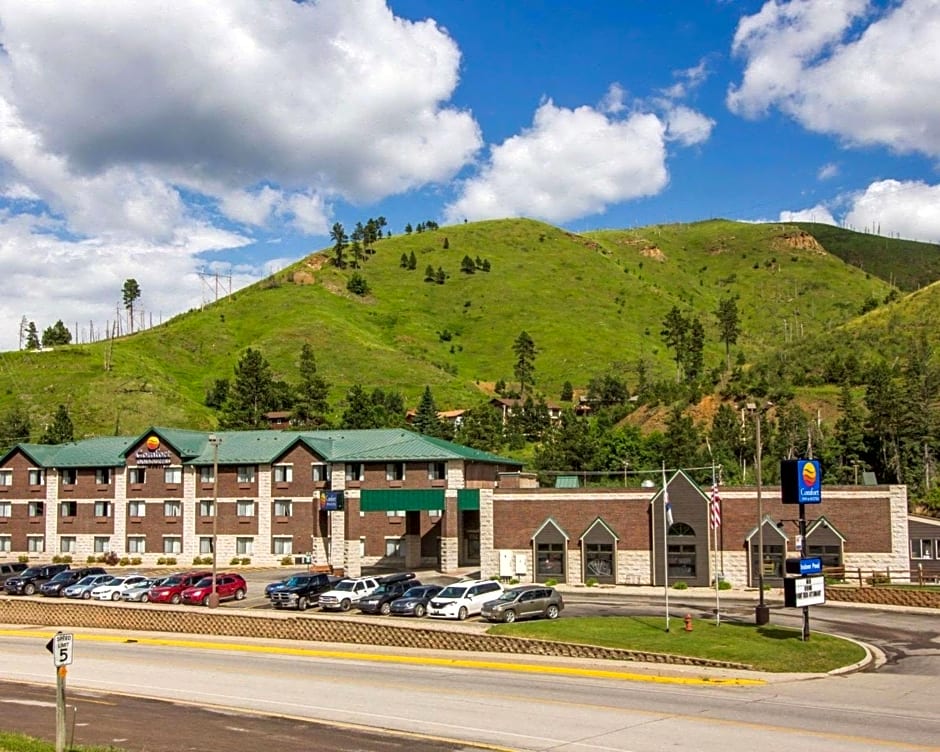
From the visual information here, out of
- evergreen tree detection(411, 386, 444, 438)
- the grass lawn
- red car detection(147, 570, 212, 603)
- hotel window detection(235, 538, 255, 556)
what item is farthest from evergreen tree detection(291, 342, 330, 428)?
the grass lawn

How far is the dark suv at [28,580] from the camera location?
218ft

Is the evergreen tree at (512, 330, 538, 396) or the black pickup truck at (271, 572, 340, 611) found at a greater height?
the evergreen tree at (512, 330, 538, 396)

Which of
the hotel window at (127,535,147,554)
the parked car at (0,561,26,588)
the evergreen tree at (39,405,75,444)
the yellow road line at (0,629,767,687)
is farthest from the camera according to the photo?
the evergreen tree at (39,405,75,444)

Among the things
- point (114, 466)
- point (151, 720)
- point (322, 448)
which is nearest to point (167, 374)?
point (114, 466)

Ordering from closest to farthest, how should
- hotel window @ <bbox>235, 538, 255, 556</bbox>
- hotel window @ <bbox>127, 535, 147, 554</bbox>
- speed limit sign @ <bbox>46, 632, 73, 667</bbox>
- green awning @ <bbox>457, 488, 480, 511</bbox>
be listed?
speed limit sign @ <bbox>46, 632, 73, 667</bbox>
green awning @ <bbox>457, 488, 480, 511</bbox>
hotel window @ <bbox>235, 538, 255, 556</bbox>
hotel window @ <bbox>127, 535, 147, 554</bbox>

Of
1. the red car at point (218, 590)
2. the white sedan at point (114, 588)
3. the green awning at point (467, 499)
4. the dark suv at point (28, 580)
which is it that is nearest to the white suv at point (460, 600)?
the red car at point (218, 590)

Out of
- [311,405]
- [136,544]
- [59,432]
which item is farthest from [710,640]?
[311,405]

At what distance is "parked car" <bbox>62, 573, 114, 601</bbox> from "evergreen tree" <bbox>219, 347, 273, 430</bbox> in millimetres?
75020

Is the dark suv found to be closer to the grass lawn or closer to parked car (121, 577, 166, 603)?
parked car (121, 577, 166, 603)

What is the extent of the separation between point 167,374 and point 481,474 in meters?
113

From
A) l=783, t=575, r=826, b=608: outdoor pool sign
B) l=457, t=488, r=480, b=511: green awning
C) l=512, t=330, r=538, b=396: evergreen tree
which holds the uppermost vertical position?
l=512, t=330, r=538, b=396: evergreen tree

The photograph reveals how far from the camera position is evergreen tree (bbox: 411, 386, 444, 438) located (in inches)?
5241

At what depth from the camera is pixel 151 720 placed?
27906 millimetres

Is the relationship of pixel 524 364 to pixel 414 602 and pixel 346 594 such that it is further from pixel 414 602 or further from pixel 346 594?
pixel 414 602
